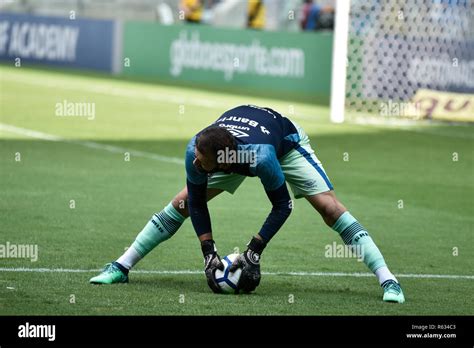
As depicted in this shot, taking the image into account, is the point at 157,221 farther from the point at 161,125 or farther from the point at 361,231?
the point at 161,125

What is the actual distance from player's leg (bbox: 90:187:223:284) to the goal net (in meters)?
14.2

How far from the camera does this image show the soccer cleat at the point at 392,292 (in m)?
9.20

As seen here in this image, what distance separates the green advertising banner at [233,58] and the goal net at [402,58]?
4.80 m

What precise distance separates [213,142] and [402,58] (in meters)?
17.2

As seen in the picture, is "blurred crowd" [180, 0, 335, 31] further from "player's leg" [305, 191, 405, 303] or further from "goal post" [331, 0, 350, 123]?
"player's leg" [305, 191, 405, 303]

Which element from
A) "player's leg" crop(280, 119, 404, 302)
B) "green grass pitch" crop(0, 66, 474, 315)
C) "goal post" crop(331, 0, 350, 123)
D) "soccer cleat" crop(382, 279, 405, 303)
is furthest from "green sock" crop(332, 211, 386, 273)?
"goal post" crop(331, 0, 350, 123)

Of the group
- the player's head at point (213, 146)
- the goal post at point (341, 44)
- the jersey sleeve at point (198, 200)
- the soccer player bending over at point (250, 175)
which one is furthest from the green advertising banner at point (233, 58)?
the player's head at point (213, 146)

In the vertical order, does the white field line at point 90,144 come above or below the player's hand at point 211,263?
above

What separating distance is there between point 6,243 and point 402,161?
933cm

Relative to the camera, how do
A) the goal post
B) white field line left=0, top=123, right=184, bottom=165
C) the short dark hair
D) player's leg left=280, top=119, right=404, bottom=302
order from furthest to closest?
the goal post, white field line left=0, top=123, right=184, bottom=165, player's leg left=280, top=119, right=404, bottom=302, the short dark hair

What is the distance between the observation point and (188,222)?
13.3 m

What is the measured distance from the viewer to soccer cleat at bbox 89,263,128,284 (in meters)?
9.55

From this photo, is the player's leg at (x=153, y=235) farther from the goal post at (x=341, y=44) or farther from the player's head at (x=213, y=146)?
the goal post at (x=341, y=44)

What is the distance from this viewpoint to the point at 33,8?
128 feet
